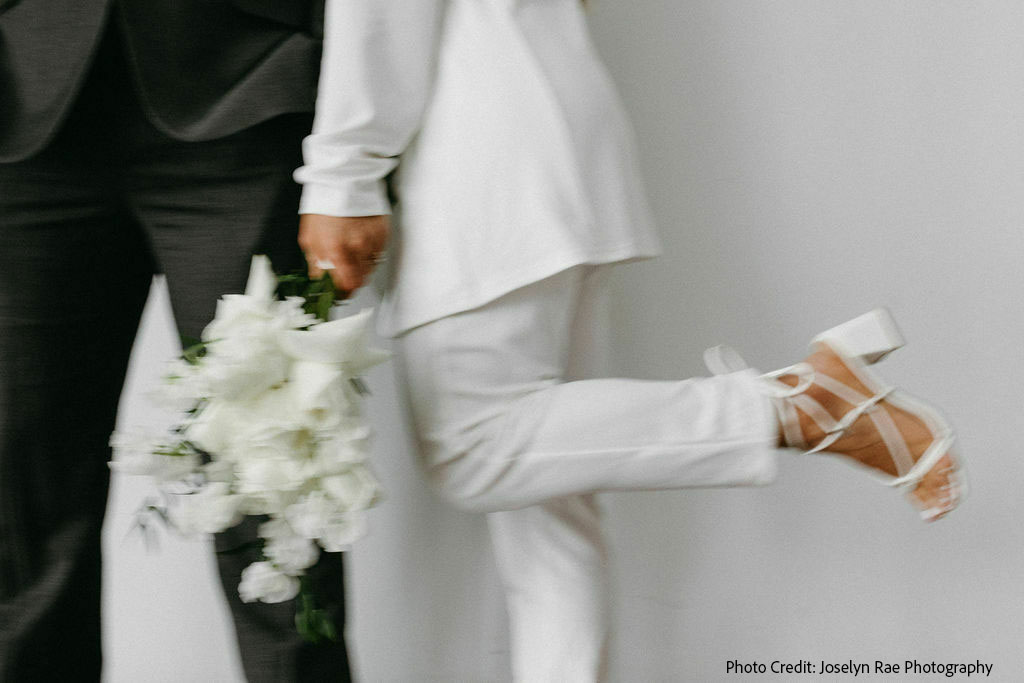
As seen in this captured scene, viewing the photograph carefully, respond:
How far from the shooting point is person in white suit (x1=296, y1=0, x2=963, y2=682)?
947 millimetres

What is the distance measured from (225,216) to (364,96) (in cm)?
21

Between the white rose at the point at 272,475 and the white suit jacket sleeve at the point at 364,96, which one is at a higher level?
the white suit jacket sleeve at the point at 364,96

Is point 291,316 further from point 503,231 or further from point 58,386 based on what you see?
point 58,386

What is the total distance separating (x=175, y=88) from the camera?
97cm

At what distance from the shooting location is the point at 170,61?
38.2 inches

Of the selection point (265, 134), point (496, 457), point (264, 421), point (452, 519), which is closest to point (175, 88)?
point (265, 134)

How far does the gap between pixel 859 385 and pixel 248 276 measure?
626 millimetres

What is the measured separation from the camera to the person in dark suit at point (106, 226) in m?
0.97

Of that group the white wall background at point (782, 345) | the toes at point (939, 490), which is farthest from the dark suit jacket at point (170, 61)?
the toes at point (939, 490)

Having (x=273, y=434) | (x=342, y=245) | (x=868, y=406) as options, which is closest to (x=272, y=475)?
(x=273, y=434)

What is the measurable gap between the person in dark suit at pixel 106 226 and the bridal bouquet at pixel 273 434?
0.65ft

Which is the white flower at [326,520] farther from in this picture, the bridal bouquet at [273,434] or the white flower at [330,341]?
the white flower at [330,341]

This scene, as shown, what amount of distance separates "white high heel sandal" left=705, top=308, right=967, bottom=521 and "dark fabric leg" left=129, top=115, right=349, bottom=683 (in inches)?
20.6

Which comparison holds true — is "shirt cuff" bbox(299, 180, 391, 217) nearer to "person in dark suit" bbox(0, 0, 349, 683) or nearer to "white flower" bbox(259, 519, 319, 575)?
"person in dark suit" bbox(0, 0, 349, 683)
